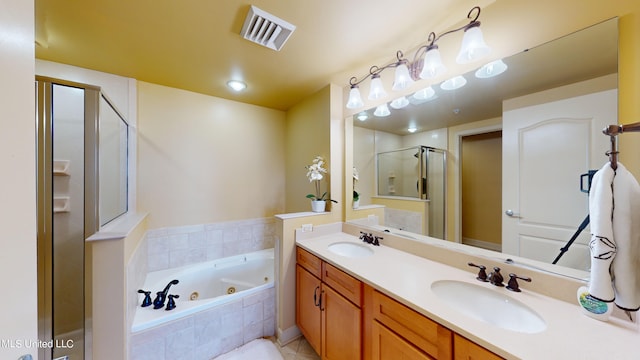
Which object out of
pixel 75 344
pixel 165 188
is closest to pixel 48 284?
pixel 75 344

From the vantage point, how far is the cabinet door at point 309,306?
156cm

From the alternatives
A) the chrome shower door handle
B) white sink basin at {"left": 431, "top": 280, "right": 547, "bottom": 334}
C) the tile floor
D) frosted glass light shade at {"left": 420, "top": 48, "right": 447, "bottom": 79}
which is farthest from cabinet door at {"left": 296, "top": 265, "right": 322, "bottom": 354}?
frosted glass light shade at {"left": 420, "top": 48, "right": 447, "bottom": 79}

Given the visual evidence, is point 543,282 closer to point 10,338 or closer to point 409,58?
point 409,58

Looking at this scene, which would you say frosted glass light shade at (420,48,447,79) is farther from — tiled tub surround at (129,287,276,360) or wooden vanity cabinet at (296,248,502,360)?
tiled tub surround at (129,287,276,360)

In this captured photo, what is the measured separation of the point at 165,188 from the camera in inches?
89.9

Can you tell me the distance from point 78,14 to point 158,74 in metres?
0.73

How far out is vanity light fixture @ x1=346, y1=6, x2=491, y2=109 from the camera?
1113mm

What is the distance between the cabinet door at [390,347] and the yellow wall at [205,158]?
185 centimetres

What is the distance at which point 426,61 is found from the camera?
4.33 ft

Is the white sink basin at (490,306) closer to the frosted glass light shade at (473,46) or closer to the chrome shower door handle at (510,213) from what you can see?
the chrome shower door handle at (510,213)

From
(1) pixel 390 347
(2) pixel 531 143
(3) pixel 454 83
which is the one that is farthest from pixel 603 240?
(3) pixel 454 83

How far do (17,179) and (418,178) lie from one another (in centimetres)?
187

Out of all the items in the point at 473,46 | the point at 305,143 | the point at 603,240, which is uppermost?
the point at 473,46

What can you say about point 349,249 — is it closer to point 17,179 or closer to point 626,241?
point 626,241
